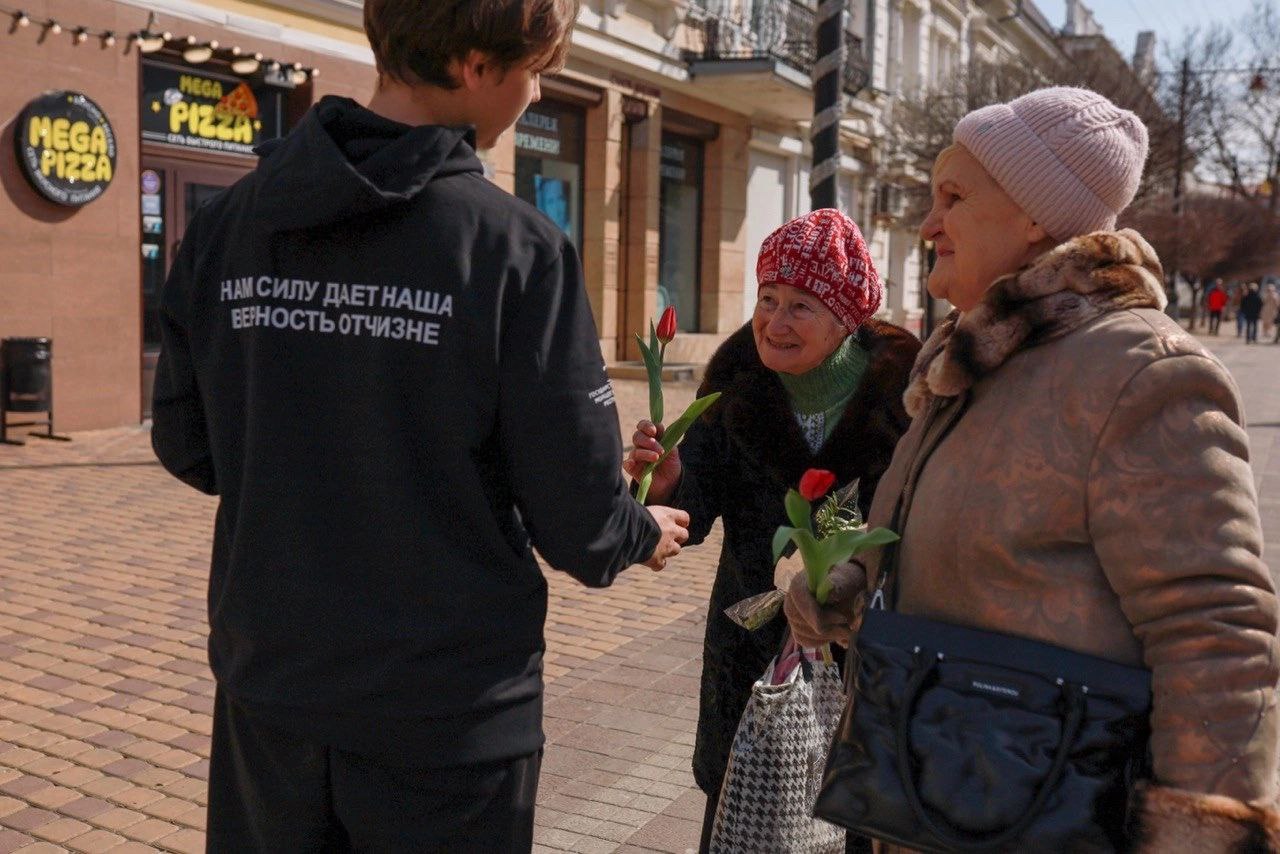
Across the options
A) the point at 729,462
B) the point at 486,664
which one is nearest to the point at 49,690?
the point at 729,462

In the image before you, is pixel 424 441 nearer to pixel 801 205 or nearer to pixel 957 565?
pixel 957 565

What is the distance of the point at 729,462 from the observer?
3.12 metres

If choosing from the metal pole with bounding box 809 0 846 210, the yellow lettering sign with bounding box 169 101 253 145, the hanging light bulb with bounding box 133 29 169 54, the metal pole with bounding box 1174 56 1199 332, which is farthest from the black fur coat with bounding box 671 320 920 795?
the metal pole with bounding box 1174 56 1199 332

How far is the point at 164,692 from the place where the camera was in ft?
17.2

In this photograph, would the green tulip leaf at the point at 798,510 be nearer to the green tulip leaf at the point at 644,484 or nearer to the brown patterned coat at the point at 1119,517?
the brown patterned coat at the point at 1119,517

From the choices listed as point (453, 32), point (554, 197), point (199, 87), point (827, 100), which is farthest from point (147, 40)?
point (453, 32)

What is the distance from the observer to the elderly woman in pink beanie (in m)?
1.77

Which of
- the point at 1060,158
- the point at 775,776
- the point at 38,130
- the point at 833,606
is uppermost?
the point at 38,130

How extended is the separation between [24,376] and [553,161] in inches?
361

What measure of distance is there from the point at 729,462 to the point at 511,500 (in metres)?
1.25

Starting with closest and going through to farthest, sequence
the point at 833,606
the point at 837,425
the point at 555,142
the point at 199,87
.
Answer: the point at 833,606 → the point at 837,425 → the point at 199,87 → the point at 555,142

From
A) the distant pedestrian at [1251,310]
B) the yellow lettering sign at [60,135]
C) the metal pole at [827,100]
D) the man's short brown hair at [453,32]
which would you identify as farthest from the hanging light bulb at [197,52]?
the distant pedestrian at [1251,310]

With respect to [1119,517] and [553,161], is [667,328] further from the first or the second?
[553,161]

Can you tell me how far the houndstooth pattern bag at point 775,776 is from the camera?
2586 mm
